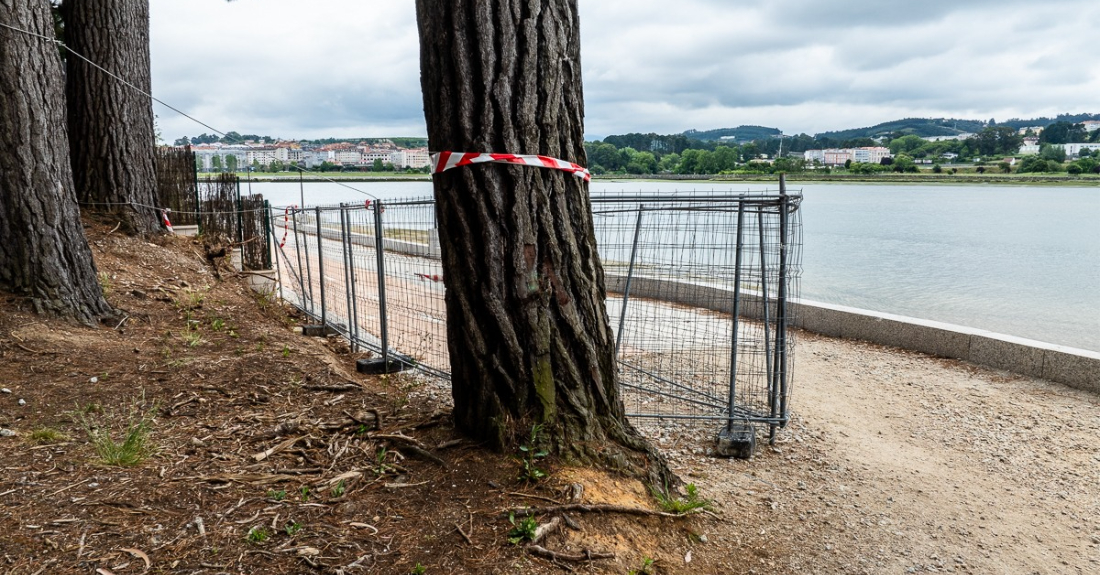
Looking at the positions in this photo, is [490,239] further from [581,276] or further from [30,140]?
[30,140]

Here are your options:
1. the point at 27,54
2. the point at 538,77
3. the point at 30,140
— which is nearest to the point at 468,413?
the point at 538,77

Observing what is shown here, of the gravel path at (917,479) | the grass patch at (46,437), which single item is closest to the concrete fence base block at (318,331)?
the grass patch at (46,437)

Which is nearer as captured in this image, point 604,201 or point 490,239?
point 490,239

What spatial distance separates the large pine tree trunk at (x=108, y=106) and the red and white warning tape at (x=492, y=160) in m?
7.08

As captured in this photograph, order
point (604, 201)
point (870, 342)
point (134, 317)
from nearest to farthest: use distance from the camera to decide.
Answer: point (604, 201)
point (134, 317)
point (870, 342)

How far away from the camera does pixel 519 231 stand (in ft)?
11.2

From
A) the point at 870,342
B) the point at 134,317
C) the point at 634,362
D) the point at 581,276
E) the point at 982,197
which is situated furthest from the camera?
the point at 982,197

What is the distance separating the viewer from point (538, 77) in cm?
340

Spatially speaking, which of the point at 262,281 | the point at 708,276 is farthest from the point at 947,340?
the point at 262,281

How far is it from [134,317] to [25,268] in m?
0.92

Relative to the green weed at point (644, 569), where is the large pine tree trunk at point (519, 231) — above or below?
above

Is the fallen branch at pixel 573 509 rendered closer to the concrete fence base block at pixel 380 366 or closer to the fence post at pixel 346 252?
the concrete fence base block at pixel 380 366

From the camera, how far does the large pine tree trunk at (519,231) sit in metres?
3.38

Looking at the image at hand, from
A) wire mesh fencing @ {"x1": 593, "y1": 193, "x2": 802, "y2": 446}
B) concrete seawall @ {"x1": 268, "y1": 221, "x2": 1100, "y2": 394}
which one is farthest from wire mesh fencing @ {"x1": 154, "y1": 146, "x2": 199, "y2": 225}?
wire mesh fencing @ {"x1": 593, "y1": 193, "x2": 802, "y2": 446}
